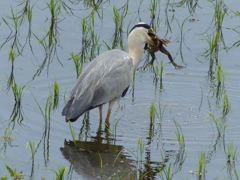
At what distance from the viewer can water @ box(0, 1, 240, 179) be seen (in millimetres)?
7035

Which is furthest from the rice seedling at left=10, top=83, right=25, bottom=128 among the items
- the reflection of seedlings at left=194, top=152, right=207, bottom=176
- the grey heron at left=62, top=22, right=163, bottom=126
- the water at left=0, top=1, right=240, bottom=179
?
the reflection of seedlings at left=194, top=152, right=207, bottom=176

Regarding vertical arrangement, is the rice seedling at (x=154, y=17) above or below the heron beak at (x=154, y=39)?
above

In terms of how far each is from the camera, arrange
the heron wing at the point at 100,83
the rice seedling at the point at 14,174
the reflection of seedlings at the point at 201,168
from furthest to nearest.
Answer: the heron wing at the point at 100,83, the reflection of seedlings at the point at 201,168, the rice seedling at the point at 14,174

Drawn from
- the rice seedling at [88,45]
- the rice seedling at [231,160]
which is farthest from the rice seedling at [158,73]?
the rice seedling at [231,160]

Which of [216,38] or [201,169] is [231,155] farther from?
[216,38]

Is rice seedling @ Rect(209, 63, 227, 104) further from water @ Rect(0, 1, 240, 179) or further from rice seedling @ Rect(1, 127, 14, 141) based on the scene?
rice seedling @ Rect(1, 127, 14, 141)

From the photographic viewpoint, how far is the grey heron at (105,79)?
796 centimetres

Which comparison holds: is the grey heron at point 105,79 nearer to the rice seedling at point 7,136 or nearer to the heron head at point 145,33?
the heron head at point 145,33

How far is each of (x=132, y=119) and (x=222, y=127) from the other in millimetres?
1139

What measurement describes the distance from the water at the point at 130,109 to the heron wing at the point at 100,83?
0.98ft

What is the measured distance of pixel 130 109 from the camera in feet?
28.8

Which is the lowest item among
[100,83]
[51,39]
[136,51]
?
[100,83]

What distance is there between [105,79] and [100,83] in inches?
4.2

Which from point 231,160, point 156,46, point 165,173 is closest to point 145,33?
point 156,46
